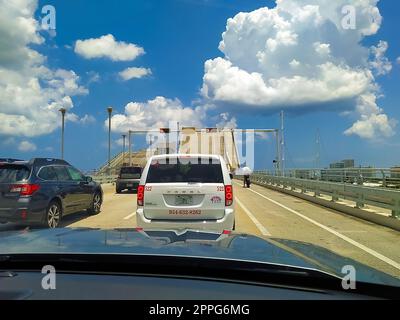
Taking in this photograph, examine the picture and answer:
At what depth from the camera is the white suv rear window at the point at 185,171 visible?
9141mm

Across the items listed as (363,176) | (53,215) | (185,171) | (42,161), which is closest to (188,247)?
(185,171)

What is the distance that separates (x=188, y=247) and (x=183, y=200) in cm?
540

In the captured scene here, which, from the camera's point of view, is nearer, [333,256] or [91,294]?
[91,294]

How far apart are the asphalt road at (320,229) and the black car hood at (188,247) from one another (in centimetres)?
341

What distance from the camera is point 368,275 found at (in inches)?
120

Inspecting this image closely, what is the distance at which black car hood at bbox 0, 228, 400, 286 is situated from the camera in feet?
10.3

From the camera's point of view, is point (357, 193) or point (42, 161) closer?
point (42, 161)

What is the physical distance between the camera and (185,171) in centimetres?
930

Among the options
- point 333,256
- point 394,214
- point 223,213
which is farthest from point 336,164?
point 333,256

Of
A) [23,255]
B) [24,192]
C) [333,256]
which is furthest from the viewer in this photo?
[24,192]

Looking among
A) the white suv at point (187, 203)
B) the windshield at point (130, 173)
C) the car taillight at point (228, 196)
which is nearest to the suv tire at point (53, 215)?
the white suv at point (187, 203)

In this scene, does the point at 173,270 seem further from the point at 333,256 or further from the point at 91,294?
the point at 333,256
